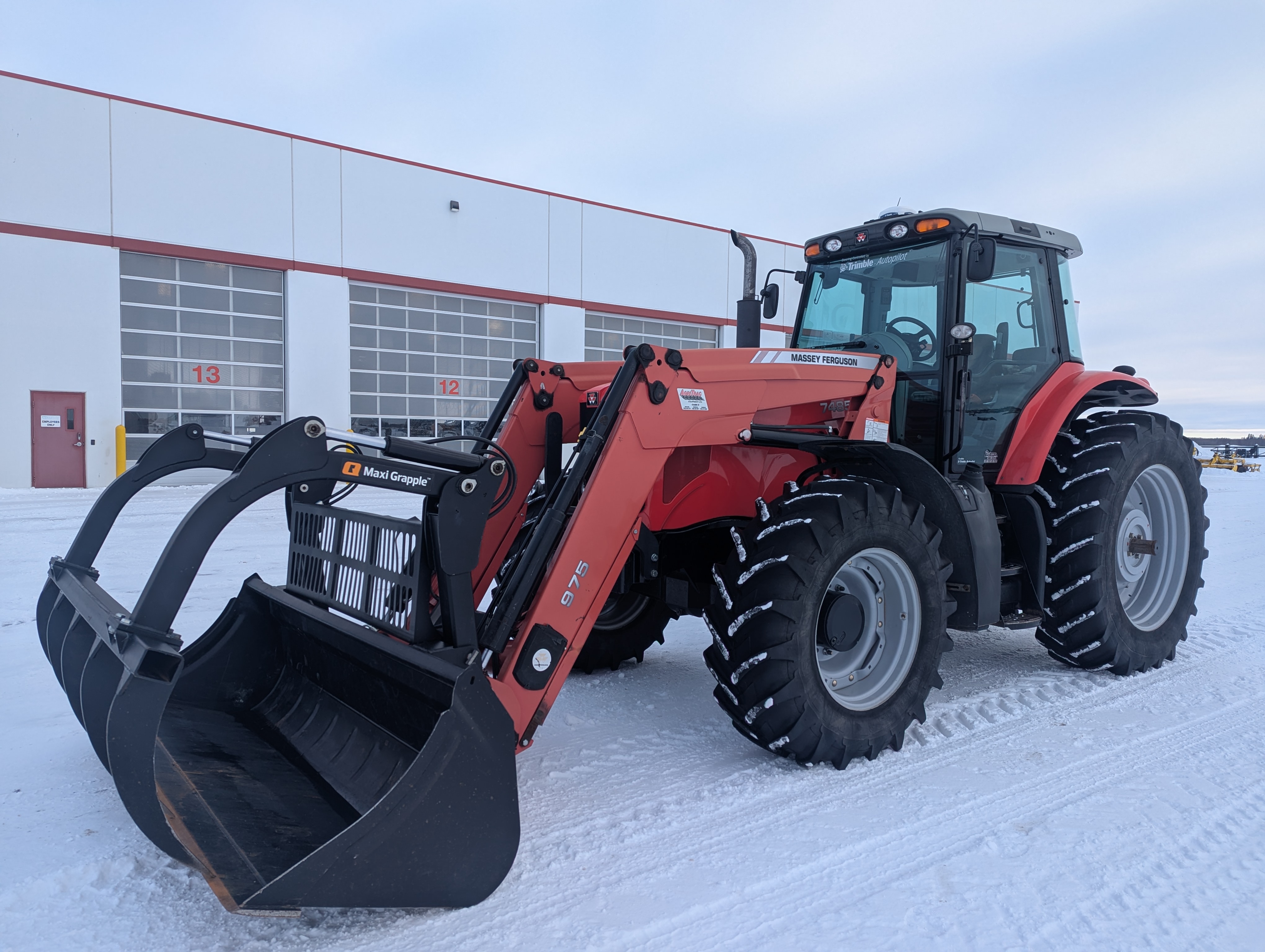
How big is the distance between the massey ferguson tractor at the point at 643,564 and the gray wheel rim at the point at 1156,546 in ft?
0.06

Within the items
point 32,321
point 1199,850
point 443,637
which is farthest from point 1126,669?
point 32,321

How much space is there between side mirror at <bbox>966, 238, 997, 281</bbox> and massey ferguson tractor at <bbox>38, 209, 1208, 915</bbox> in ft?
0.11

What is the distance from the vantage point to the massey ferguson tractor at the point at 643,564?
2.32m

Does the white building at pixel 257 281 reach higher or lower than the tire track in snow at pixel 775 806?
higher

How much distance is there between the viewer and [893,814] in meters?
2.93

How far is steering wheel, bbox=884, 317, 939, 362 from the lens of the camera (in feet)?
14.3


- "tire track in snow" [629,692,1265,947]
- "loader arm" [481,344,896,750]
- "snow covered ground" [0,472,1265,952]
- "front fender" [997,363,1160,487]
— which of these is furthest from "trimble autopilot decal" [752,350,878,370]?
"tire track in snow" [629,692,1265,947]

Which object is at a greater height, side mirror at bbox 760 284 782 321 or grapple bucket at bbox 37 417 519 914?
side mirror at bbox 760 284 782 321

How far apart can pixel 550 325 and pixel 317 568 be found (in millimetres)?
16951

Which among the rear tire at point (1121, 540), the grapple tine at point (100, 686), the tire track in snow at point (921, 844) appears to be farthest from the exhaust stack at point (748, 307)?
the grapple tine at point (100, 686)

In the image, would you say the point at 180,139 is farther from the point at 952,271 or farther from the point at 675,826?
the point at 675,826

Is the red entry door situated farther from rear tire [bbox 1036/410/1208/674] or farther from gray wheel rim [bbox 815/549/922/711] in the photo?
rear tire [bbox 1036/410/1208/674]

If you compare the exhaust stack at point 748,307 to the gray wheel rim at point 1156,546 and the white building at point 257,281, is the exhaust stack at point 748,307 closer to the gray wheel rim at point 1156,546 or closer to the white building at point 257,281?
the gray wheel rim at point 1156,546

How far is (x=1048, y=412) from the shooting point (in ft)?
14.8
